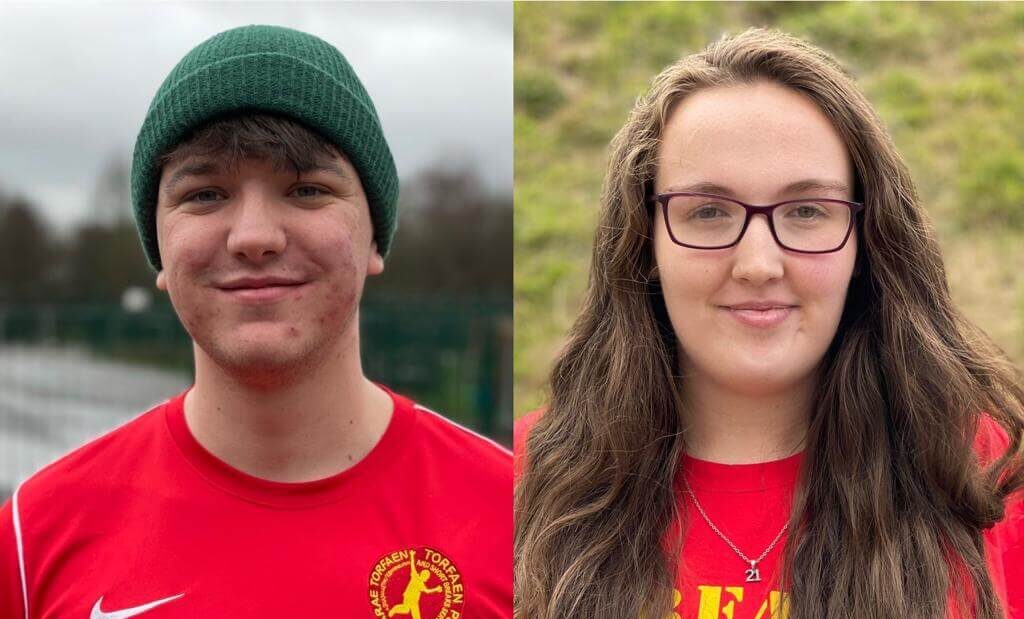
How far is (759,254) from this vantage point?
1515 millimetres

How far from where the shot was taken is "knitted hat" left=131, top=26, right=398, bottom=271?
1758 mm

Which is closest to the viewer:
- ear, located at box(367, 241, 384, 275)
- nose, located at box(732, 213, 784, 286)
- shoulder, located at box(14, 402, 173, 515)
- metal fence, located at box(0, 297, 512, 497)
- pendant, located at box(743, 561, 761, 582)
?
nose, located at box(732, 213, 784, 286)

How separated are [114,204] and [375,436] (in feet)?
21.7

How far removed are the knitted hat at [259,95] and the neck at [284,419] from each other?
0.34 meters

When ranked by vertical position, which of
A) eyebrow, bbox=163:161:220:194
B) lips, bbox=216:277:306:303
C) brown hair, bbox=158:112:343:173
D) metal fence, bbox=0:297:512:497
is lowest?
metal fence, bbox=0:297:512:497

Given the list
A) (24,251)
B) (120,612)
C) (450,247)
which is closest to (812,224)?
(120,612)

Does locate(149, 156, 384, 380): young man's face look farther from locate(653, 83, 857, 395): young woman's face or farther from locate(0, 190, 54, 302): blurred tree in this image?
locate(0, 190, 54, 302): blurred tree

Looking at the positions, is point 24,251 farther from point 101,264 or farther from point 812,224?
point 812,224

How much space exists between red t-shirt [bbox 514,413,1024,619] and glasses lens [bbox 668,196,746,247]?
16.2 inches

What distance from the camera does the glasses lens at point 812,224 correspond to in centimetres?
153

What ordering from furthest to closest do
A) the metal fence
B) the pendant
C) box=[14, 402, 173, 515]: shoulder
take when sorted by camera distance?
1. the metal fence
2. box=[14, 402, 173, 515]: shoulder
3. the pendant

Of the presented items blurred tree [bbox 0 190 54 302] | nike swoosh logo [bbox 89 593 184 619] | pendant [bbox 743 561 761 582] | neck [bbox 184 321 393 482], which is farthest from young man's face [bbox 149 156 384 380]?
blurred tree [bbox 0 190 54 302]

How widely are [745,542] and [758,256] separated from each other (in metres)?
0.49

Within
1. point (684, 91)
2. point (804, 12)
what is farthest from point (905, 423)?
point (804, 12)
